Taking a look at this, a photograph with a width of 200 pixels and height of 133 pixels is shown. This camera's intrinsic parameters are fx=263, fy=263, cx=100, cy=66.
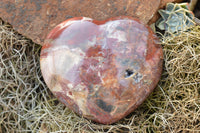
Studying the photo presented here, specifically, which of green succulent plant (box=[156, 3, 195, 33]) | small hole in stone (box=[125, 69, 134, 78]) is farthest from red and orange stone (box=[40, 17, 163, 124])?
green succulent plant (box=[156, 3, 195, 33])

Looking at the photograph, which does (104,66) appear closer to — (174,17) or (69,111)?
(69,111)

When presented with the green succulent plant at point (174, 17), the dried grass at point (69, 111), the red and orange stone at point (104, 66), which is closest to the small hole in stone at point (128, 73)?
the red and orange stone at point (104, 66)

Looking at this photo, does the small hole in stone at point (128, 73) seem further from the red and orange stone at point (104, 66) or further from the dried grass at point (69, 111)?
the dried grass at point (69, 111)

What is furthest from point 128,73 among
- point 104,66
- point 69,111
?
point 69,111

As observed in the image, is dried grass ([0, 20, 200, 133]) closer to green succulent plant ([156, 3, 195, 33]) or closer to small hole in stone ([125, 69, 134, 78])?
green succulent plant ([156, 3, 195, 33])

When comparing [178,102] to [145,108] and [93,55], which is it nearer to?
[145,108]
